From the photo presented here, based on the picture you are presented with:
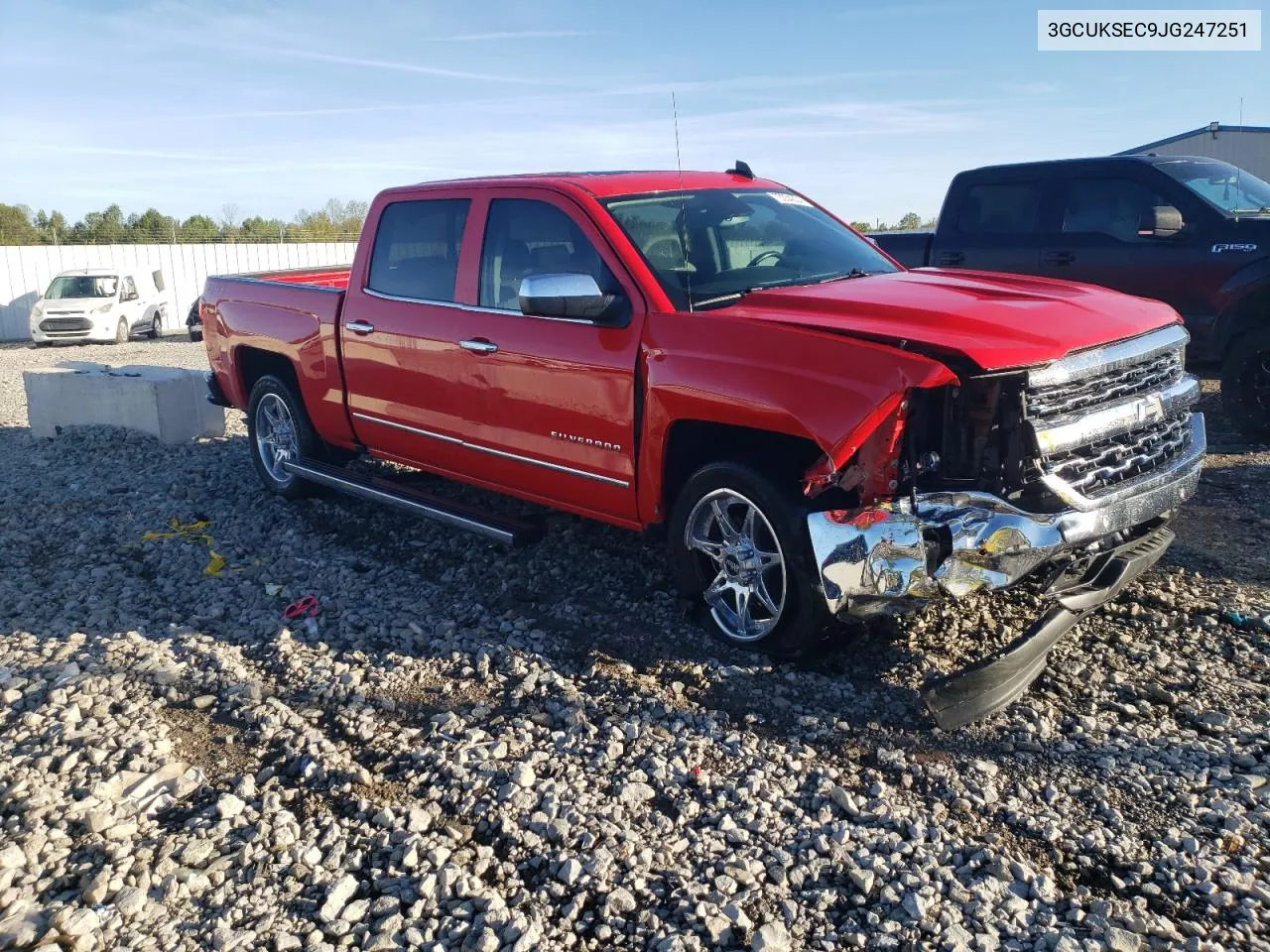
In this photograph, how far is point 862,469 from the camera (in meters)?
3.89

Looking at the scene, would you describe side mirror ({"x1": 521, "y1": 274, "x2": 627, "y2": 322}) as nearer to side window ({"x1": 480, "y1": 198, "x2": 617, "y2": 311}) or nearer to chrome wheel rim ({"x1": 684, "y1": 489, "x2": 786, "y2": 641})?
side window ({"x1": 480, "y1": 198, "x2": 617, "y2": 311})

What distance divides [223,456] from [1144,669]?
7.39 metres

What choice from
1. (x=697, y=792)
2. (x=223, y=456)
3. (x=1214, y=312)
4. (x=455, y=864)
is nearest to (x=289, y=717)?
(x=455, y=864)

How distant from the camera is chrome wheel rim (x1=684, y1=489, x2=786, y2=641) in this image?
4.32 metres

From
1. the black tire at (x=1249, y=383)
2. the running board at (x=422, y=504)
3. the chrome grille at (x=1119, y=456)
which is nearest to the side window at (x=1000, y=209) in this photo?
the black tire at (x=1249, y=383)

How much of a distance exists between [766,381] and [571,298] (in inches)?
40.5

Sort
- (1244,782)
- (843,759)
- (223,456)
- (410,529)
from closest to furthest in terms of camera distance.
A: (1244,782), (843,759), (410,529), (223,456)

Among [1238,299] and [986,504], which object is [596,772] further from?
[1238,299]

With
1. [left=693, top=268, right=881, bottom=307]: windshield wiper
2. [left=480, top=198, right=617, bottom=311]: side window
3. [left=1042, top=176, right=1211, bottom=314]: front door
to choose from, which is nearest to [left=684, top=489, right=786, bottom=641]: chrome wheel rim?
[left=693, top=268, right=881, bottom=307]: windshield wiper

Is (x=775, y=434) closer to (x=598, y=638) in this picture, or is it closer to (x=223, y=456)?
(x=598, y=638)

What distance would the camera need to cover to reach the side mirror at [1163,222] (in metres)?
8.31

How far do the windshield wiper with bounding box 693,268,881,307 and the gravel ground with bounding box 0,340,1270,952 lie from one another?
1.47 meters

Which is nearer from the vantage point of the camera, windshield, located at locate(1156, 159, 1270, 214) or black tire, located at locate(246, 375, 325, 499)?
black tire, located at locate(246, 375, 325, 499)

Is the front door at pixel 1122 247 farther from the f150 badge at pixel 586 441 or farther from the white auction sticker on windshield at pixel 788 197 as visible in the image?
the f150 badge at pixel 586 441
